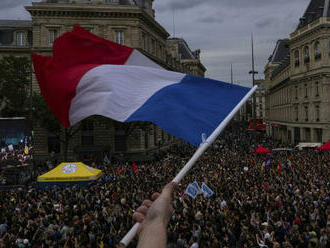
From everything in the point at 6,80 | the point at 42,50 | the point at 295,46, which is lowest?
the point at 6,80

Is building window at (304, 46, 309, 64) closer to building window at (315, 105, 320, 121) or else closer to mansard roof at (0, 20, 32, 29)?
building window at (315, 105, 320, 121)

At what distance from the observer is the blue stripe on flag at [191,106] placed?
5766 millimetres

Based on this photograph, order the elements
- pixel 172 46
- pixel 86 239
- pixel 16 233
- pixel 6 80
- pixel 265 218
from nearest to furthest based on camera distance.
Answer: pixel 86 239 < pixel 16 233 < pixel 265 218 < pixel 6 80 < pixel 172 46

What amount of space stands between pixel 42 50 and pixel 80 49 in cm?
3910

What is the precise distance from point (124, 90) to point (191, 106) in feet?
4.45

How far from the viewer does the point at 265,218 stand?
13.9m

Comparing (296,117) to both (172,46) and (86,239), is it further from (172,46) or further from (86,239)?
(86,239)

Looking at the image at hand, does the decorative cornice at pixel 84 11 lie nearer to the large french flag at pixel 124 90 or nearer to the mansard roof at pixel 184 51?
the large french flag at pixel 124 90

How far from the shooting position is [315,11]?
56469 millimetres

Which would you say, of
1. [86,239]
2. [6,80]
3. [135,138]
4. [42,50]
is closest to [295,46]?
[135,138]

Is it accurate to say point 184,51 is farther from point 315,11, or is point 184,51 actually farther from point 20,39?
point 20,39

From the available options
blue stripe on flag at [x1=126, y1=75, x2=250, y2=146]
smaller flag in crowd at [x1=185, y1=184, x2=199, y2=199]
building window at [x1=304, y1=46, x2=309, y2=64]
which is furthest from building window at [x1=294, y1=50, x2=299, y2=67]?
blue stripe on flag at [x1=126, y1=75, x2=250, y2=146]

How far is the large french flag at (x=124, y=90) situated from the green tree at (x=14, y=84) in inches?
1442

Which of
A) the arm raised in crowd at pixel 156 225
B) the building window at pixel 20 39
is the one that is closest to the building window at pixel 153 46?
the building window at pixel 20 39
